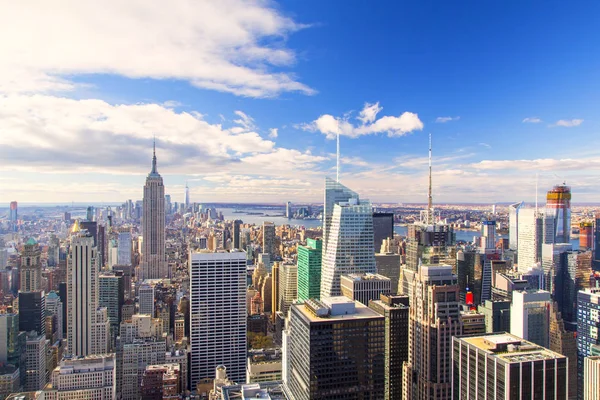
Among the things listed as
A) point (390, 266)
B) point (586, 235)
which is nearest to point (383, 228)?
point (390, 266)

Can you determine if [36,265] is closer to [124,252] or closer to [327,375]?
[124,252]

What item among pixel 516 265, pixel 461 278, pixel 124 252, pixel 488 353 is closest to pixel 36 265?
pixel 124 252

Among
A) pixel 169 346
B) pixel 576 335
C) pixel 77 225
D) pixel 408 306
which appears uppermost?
pixel 77 225

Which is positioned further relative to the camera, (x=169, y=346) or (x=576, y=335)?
(x=169, y=346)

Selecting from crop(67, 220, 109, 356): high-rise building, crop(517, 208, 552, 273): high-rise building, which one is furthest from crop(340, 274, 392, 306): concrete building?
crop(517, 208, 552, 273): high-rise building

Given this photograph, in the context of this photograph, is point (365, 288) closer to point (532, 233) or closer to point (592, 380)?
point (592, 380)

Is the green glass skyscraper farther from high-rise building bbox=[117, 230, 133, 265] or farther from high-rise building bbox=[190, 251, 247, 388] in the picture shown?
high-rise building bbox=[117, 230, 133, 265]
